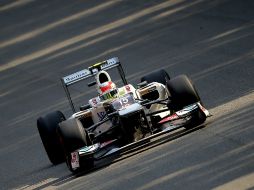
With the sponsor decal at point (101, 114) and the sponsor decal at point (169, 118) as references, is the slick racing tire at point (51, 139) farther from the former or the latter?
the sponsor decal at point (169, 118)

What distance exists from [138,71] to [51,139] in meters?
7.60

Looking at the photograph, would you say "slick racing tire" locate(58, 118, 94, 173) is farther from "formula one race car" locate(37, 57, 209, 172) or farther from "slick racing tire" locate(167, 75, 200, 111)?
"slick racing tire" locate(167, 75, 200, 111)

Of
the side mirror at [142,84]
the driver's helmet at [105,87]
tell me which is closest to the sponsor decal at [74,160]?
the driver's helmet at [105,87]

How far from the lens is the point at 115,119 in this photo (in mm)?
14016

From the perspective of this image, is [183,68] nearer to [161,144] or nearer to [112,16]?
[161,144]

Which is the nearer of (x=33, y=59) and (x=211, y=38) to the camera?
(x=211, y=38)

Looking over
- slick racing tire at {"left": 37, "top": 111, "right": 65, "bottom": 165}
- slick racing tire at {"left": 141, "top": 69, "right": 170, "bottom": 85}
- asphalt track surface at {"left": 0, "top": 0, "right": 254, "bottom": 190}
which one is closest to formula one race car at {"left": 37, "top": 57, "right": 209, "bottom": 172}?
slick racing tire at {"left": 37, "top": 111, "right": 65, "bottom": 165}

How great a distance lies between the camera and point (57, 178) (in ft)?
45.3

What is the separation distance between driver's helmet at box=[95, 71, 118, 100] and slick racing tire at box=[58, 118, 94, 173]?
1363 millimetres

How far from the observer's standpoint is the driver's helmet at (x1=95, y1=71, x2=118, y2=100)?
14.9 m

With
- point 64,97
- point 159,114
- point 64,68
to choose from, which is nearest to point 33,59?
point 64,68

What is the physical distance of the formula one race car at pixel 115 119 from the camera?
13500 mm

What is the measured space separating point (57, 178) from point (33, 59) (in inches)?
547

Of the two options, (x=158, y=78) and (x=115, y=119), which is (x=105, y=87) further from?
(x=158, y=78)
